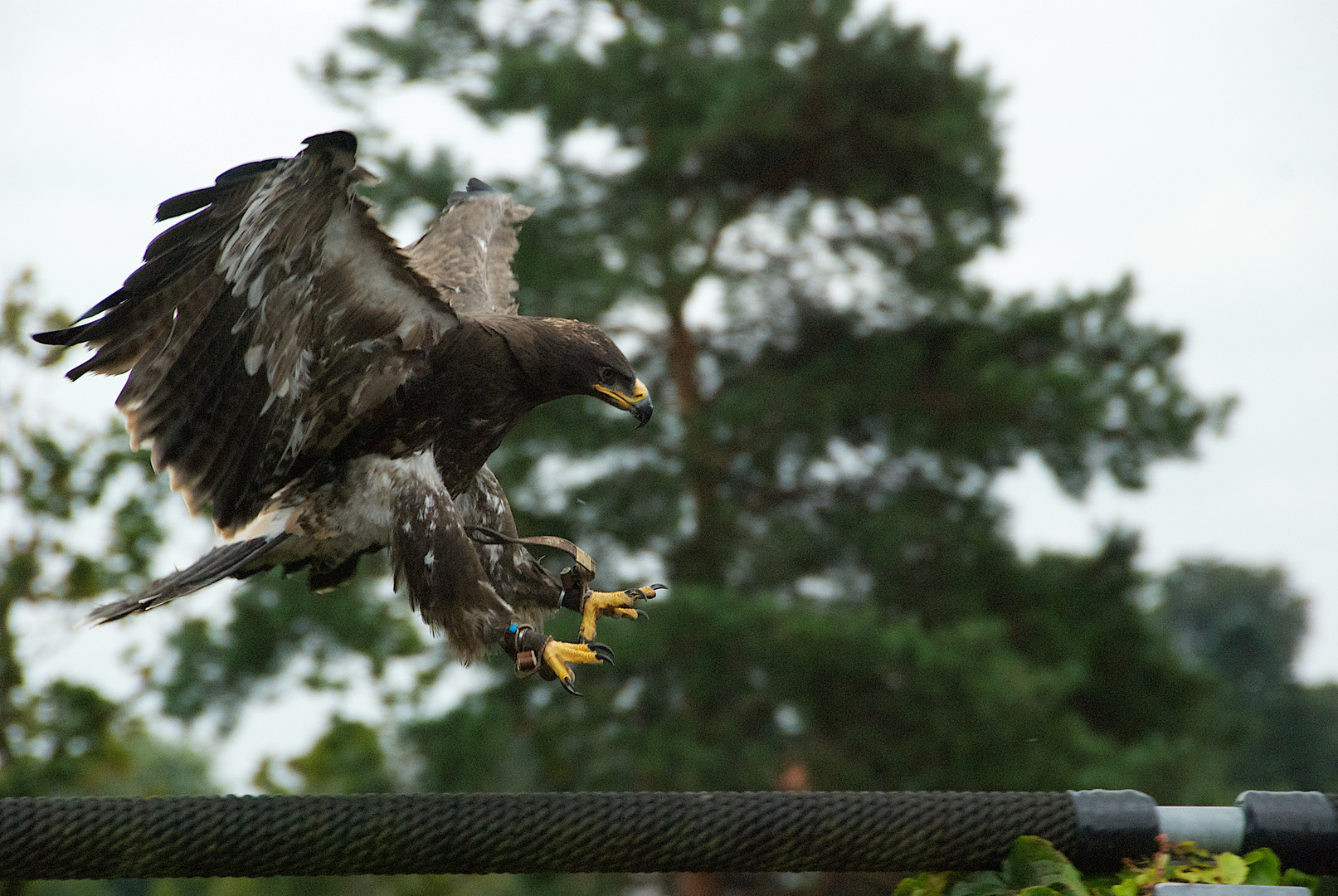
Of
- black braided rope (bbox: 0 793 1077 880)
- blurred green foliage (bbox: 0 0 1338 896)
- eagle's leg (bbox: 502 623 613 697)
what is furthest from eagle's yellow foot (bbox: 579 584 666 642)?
blurred green foliage (bbox: 0 0 1338 896)

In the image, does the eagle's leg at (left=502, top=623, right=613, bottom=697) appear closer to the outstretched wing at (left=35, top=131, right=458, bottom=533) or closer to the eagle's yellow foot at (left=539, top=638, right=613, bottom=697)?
the eagle's yellow foot at (left=539, top=638, right=613, bottom=697)

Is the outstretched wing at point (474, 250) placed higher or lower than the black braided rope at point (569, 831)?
higher

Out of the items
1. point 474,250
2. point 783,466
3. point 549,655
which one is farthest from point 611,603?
point 783,466

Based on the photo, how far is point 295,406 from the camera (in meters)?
3.14

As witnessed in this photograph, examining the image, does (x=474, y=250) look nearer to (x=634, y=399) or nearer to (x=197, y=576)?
(x=634, y=399)

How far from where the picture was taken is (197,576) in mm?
3148

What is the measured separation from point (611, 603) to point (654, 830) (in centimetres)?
132

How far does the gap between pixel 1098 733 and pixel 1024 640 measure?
1.06 meters

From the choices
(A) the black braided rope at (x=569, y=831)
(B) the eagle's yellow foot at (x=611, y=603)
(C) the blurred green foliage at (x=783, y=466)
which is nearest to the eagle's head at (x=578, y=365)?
(B) the eagle's yellow foot at (x=611, y=603)

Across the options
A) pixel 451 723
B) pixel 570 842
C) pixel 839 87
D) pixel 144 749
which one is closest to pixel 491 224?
pixel 570 842

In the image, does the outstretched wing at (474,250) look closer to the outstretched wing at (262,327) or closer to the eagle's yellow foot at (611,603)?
the outstretched wing at (262,327)

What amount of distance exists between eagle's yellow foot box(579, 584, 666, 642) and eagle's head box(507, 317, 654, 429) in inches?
16.3

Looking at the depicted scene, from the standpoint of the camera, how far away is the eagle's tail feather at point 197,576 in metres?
3.07

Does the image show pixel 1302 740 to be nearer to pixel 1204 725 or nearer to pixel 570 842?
pixel 1204 725
